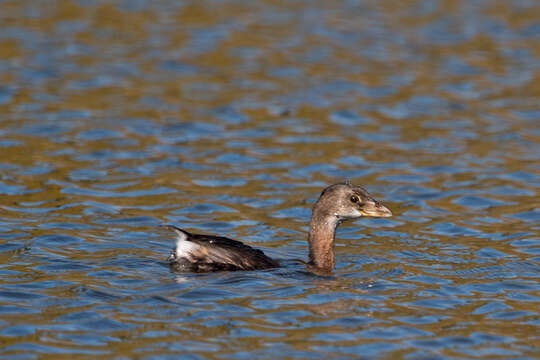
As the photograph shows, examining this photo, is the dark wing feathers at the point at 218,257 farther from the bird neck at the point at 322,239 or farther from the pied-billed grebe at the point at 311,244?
the bird neck at the point at 322,239

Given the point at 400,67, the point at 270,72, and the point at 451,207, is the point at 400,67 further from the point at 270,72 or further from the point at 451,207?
the point at 451,207

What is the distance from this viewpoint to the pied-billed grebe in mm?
10523

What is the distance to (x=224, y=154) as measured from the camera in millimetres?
16844

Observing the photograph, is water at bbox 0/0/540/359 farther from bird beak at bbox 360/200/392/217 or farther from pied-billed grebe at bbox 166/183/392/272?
bird beak at bbox 360/200/392/217

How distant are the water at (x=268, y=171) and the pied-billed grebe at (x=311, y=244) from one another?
0.17 m

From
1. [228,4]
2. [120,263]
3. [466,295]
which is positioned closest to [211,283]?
[120,263]

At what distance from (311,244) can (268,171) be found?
469 centimetres

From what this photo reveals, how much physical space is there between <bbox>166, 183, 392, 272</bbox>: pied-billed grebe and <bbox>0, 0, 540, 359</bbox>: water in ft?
0.57

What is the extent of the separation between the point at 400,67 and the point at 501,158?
6.43 meters

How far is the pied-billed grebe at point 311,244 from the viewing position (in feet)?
34.5

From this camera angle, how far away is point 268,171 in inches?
632

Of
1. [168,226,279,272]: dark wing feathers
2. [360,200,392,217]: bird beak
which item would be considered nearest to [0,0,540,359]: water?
[168,226,279,272]: dark wing feathers

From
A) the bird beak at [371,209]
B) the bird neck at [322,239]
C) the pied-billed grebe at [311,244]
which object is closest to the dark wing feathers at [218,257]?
the pied-billed grebe at [311,244]

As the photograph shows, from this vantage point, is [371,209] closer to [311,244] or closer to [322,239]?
[322,239]
